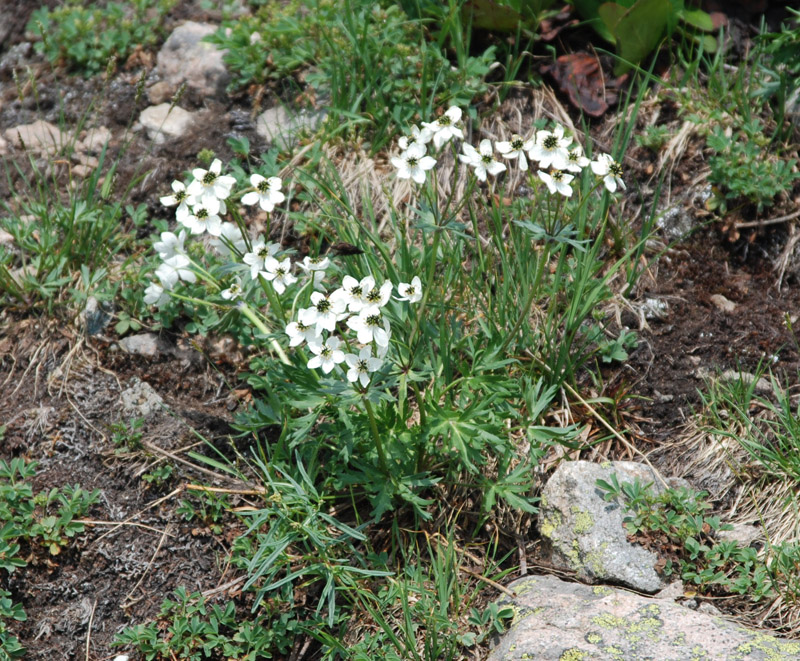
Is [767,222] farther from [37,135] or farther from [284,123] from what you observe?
[37,135]

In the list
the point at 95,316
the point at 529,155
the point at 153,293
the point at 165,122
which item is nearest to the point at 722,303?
the point at 529,155

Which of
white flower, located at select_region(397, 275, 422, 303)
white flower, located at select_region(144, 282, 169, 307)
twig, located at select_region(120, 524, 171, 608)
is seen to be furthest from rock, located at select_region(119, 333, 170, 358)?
white flower, located at select_region(397, 275, 422, 303)

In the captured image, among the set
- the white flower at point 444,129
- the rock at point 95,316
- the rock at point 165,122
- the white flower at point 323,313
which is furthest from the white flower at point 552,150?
the rock at point 165,122

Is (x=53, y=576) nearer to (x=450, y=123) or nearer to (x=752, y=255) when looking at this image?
(x=450, y=123)

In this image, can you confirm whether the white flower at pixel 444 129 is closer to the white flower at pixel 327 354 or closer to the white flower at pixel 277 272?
the white flower at pixel 277 272

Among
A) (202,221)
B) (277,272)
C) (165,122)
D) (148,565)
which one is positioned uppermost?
(202,221)

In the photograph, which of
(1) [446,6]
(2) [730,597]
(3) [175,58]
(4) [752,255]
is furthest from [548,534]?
(3) [175,58]
